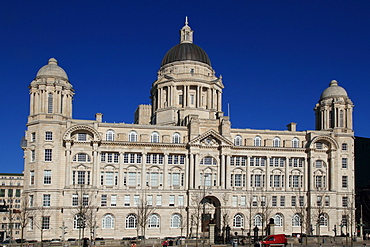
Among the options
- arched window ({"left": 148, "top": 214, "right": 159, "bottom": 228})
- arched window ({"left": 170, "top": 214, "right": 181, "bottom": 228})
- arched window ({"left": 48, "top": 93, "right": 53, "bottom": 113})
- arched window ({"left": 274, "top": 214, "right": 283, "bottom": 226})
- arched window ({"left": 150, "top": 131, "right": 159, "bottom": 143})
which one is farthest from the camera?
arched window ({"left": 274, "top": 214, "right": 283, "bottom": 226})

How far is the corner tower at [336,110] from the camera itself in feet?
368

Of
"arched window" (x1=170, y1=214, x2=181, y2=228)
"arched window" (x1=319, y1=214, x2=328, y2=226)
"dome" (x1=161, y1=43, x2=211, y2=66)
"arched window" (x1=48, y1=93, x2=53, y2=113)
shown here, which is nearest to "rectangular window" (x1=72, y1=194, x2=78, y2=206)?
"arched window" (x1=48, y1=93, x2=53, y2=113)

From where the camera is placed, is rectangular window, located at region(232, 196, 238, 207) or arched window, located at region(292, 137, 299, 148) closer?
rectangular window, located at region(232, 196, 238, 207)

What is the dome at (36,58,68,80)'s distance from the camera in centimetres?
10025

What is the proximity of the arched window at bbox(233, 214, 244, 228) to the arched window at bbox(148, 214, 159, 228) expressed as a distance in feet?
48.4

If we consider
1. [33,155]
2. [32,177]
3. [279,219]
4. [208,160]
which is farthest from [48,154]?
[279,219]

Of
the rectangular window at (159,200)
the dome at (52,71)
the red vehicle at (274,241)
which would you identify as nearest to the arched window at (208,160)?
the rectangular window at (159,200)

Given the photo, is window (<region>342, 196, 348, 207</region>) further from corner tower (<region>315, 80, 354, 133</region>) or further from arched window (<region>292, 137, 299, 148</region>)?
arched window (<region>292, 137, 299, 148</region>)

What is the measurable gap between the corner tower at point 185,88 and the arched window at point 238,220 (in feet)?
72.4

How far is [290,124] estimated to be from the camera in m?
117

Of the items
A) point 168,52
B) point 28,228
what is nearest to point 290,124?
point 168,52

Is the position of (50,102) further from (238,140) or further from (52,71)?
(238,140)

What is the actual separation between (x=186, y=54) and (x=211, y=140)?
85.8 feet

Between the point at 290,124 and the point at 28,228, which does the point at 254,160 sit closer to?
the point at 290,124
